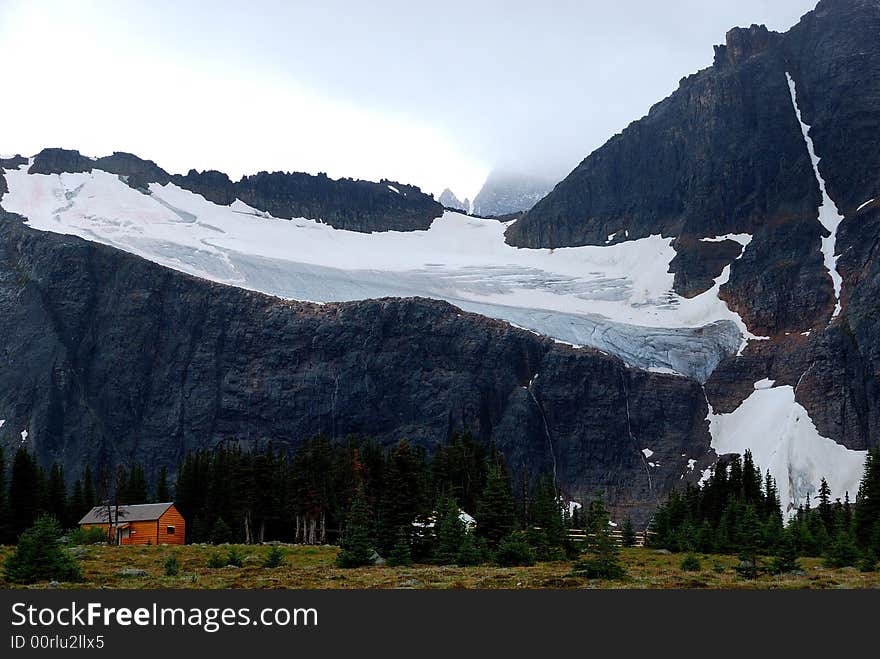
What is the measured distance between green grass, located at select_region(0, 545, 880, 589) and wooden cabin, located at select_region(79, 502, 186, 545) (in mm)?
23730

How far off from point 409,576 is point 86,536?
42.6 metres

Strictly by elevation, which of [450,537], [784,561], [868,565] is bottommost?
[868,565]

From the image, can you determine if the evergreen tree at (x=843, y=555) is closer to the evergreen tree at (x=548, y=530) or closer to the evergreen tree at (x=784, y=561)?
the evergreen tree at (x=784, y=561)

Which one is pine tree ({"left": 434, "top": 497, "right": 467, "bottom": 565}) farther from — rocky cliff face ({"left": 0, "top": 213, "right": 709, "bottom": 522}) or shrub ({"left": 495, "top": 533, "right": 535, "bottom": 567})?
rocky cliff face ({"left": 0, "top": 213, "right": 709, "bottom": 522})

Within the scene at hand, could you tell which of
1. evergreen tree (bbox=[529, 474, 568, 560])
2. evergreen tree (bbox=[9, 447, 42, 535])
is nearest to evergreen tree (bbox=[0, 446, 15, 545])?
evergreen tree (bbox=[9, 447, 42, 535])

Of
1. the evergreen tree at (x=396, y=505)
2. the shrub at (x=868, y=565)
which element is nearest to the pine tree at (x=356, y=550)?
the evergreen tree at (x=396, y=505)

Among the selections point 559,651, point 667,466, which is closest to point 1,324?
point 667,466

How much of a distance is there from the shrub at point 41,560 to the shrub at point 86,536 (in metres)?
33.7

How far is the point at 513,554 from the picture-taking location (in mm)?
52125

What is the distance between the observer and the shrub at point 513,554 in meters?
52.0

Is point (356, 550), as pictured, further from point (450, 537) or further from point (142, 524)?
point (142, 524)

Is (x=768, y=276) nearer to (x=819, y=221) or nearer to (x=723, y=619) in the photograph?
(x=819, y=221)

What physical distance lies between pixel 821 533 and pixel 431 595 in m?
55.9

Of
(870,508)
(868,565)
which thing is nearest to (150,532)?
(870,508)
